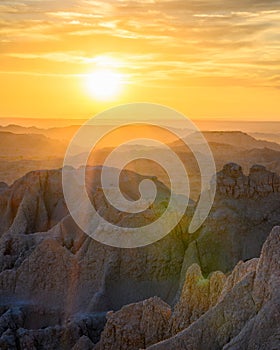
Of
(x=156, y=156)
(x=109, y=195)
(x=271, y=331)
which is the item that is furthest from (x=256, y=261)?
(x=156, y=156)

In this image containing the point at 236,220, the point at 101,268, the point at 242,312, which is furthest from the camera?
the point at 236,220

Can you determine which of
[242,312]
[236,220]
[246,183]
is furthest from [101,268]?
[242,312]

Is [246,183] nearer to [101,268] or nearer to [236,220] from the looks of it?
[236,220]

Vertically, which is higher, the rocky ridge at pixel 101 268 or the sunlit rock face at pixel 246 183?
the sunlit rock face at pixel 246 183

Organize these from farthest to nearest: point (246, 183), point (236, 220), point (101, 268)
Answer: point (246, 183) → point (236, 220) → point (101, 268)

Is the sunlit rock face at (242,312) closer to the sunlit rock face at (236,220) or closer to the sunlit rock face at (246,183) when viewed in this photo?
the sunlit rock face at (236,220)

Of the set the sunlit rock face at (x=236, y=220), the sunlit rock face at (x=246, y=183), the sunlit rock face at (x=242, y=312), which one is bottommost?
the sunlit rock face at (x=242, y=312)

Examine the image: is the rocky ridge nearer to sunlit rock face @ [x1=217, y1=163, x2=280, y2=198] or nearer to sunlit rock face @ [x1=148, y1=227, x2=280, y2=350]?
sunlit rock face @ [x1=217, y1=163, x2=280, y2=198]

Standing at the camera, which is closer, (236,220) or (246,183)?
(236,220)

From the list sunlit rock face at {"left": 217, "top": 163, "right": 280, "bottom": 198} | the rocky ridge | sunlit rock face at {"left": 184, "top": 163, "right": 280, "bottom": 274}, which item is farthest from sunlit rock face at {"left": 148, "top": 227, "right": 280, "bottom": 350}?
sunlit rock face at {"left": 217, "top": 163, "right": 280, "bottom": 198}

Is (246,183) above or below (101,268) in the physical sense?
above

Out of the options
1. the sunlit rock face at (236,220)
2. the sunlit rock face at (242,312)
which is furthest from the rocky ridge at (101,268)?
the sunlit rock face at (242,312)

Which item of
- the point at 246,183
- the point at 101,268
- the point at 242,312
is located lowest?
the point at 242,312

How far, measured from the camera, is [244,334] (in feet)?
61.5
